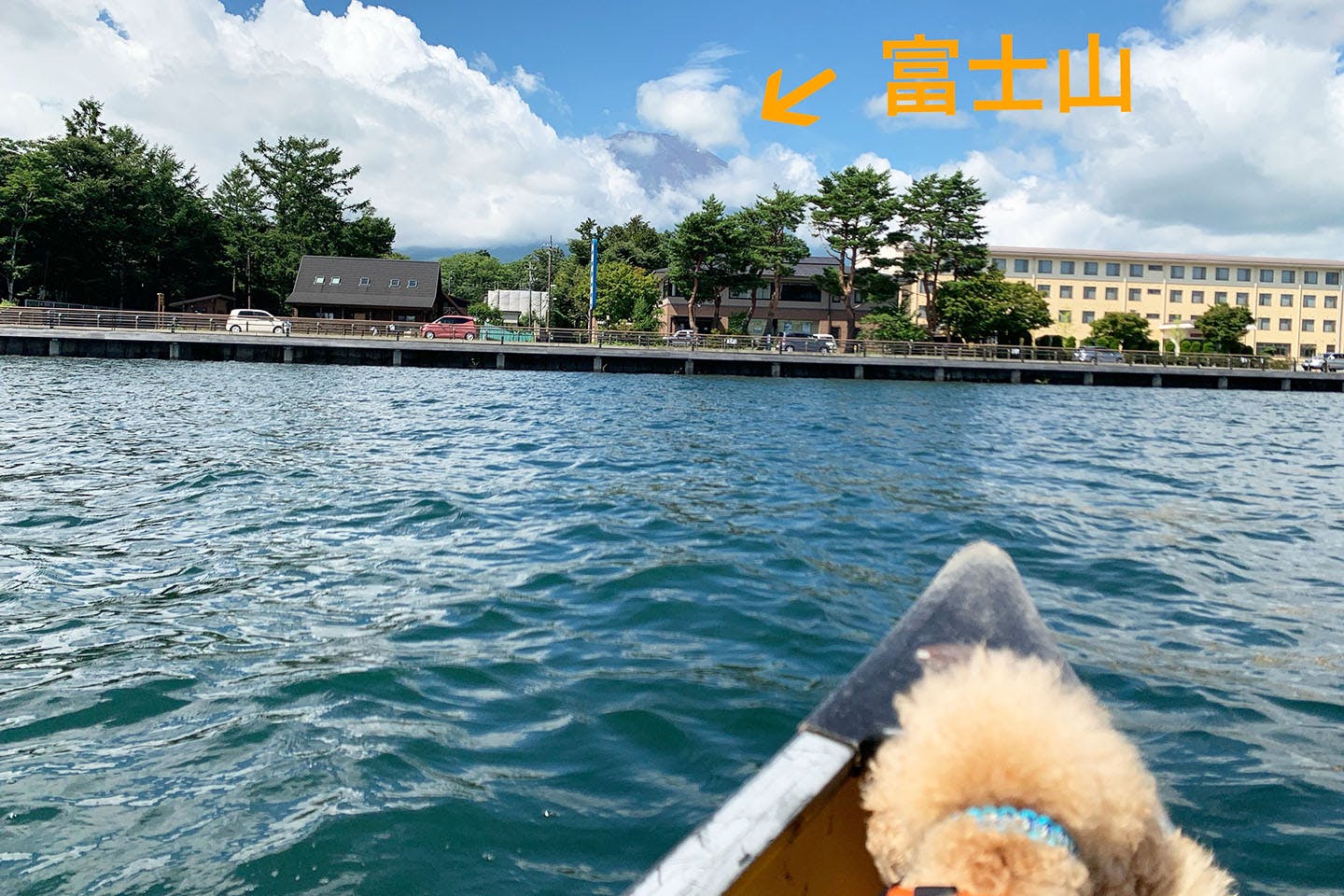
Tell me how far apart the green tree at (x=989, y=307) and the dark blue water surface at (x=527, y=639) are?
137ft

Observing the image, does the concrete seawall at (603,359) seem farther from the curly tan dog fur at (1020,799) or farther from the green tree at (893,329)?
the curly tan dog fur at (1020,799)

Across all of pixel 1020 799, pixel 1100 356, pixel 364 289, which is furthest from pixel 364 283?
pixel 1020 799

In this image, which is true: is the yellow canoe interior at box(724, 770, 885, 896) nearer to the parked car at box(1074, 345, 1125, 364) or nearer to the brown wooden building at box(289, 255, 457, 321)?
the parked car at box(1074, 345, 1125, 364)

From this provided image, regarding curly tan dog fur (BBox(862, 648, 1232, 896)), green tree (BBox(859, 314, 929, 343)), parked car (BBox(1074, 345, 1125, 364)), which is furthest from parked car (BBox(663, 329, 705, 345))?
curly tan dog fur (BBox(862, 648, 1232, 896))

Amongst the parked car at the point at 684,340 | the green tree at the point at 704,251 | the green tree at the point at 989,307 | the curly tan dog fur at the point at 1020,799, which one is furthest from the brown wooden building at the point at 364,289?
the curly tan dog fur at the point at 1020,799

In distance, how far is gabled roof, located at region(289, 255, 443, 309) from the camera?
6038 centimetres

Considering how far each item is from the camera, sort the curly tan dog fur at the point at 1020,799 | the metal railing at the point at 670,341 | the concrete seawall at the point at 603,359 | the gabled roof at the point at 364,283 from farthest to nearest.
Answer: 1. the gabled roof at the point at 364,283
2. the metal railing at the point at 670,341
3. the concrete seawall at the point at 603,359
4. the curly tan dog fur at the point at 1020,799

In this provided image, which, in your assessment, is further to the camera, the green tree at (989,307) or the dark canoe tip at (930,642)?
the green tree at (989,307)

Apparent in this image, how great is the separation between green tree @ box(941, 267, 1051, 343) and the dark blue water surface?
41.6 meters

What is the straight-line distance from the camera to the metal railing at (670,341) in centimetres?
4072

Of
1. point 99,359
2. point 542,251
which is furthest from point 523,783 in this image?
point 542,251

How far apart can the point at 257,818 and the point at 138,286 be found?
2812 inches

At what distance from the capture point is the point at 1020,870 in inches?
44.1

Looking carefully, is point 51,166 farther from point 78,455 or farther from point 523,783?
point 523,783
